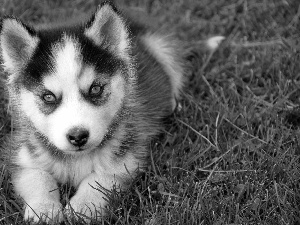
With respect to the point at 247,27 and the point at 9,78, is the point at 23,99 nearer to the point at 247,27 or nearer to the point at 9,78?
the point at 9,78

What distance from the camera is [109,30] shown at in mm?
4184

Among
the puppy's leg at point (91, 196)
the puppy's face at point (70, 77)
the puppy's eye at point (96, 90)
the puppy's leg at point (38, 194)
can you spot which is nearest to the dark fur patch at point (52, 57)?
the puppy's face at point (70, 77)

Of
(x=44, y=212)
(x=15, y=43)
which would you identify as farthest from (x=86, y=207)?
(x=15, y=43)

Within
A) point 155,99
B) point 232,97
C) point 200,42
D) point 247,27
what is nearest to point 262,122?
point 232,97

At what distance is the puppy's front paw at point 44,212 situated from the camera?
12.6 ft

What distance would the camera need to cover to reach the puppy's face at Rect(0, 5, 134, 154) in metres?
3.79

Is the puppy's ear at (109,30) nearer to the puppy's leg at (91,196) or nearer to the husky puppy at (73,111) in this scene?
the husky puppy at (73,111)

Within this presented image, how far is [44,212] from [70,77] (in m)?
1.04

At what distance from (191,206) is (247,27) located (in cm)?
327

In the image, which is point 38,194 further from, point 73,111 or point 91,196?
point 73,111

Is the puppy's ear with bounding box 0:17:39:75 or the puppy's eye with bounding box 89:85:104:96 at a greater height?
the puppy's ear with bounding box 0:17:39:75

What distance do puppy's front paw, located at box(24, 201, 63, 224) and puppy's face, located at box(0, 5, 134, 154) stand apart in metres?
0.44

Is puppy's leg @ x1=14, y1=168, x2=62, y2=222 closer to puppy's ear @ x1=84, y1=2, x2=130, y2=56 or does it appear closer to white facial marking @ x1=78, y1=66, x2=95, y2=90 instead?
white facial marking @ x1=78, y1=66, x2=95, y2=90

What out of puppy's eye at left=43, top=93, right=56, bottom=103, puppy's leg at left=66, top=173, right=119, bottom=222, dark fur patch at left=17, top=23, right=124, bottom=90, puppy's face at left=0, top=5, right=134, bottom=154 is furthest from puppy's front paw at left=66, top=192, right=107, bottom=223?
dark fur patch at left=17, top=23, right=124, bottom=90
